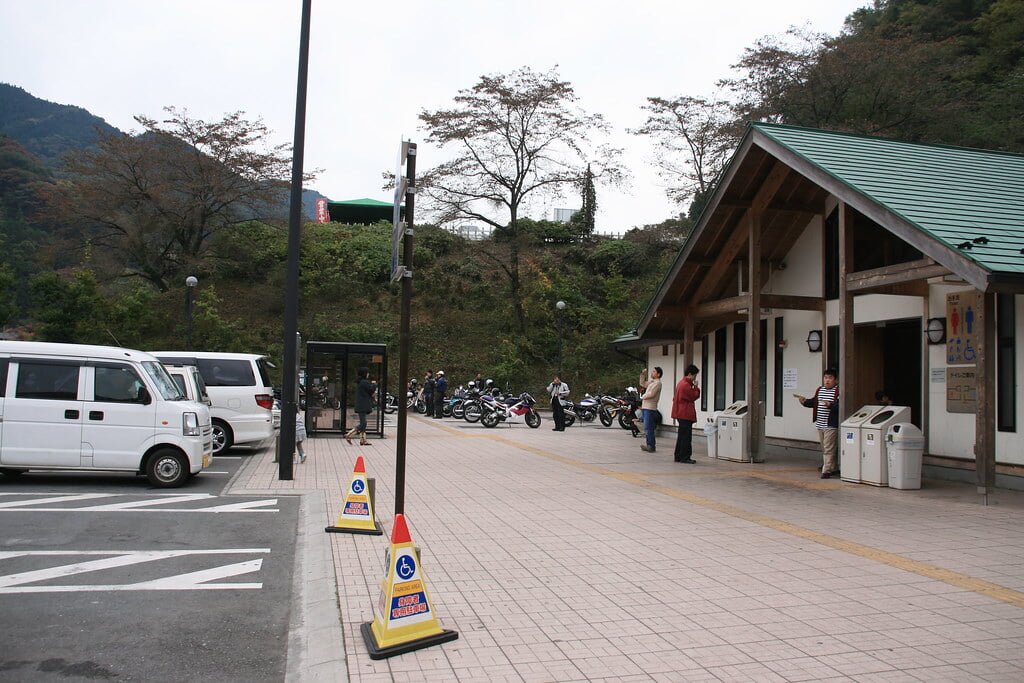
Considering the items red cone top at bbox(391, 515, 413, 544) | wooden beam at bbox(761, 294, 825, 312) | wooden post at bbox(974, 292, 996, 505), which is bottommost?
red cone top at bbox(391, 515, 413, 544)

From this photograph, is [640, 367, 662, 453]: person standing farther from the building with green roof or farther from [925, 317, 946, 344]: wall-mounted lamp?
[925, 317, 946, 344]: wall-mounted lamp

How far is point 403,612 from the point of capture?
431 cm

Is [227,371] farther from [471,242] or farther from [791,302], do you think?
[471,242]

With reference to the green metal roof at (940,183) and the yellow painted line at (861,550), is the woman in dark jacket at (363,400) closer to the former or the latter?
the yellow painted line at (861,550)

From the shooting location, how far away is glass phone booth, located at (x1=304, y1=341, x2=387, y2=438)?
1803 cm

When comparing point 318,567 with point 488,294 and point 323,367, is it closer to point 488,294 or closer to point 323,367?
point 323,367

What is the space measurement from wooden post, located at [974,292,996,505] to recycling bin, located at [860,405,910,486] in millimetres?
1388

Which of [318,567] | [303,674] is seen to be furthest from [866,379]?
[303,674]

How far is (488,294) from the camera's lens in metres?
40.2

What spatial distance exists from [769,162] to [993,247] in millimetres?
4756

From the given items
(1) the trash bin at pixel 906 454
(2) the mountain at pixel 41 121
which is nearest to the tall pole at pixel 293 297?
(1) the trash bin at pixel 906 454

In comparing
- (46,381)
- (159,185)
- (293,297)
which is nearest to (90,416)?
(46,381)

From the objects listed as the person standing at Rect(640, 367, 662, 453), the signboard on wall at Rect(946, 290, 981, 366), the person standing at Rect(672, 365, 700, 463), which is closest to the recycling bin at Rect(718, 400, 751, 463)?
the person standing at Rect(672, 365, 700, 463)

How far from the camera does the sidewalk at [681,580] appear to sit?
4094mm
